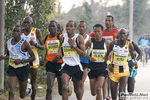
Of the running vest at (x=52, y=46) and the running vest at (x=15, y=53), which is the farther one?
the running vest at (x=52, y=46)

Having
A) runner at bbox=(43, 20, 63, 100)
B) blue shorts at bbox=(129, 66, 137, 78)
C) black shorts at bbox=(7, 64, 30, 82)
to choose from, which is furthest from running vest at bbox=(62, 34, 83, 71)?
blue shorts at bbox=(129, 66, 137, 78)

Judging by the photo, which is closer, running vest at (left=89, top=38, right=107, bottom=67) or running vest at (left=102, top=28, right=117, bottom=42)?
running vest at (left=89, top=38, right=107, bottom=67)

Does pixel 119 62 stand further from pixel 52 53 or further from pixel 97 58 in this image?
pixel 52 53

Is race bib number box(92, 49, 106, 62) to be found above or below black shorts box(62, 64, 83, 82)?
above

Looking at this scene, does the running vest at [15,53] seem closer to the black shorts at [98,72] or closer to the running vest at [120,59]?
the black shorts at [98,72]

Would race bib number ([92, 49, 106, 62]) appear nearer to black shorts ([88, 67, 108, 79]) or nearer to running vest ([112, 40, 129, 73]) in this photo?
black shorts ([88, 67, 108, 79])

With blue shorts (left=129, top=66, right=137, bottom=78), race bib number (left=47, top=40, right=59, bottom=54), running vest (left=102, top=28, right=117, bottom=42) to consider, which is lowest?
blue shorts (left=129, top=66, right=137, bottom=78)

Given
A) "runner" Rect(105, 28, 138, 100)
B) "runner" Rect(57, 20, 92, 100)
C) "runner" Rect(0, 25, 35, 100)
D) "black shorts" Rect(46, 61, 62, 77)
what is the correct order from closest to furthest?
"runner" Rect(0, 25, 35, 100)
"runner" Rect(57, 20, 92, 100)
"runner" Rect(105, 28, 138, 100)
"black shorts" Rect(46, 61, 62, 77)

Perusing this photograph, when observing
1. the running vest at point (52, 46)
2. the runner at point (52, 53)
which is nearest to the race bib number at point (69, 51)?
the runner at point (52, 53)

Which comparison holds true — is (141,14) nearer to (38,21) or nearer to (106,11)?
(106,11)

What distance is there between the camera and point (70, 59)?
21.7 ft

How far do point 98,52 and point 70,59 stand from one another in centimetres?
101

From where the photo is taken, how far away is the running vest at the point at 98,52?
7289 millimetres

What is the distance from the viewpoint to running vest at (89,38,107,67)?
7.29 metres
